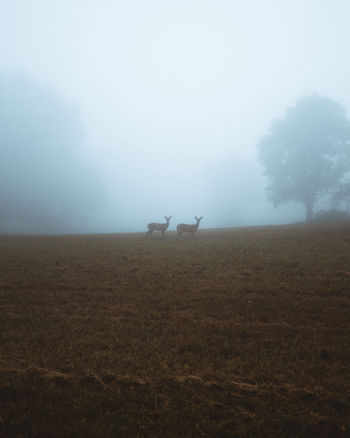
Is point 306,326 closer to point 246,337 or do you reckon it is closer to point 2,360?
point 246,337

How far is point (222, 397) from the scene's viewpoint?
4246mm

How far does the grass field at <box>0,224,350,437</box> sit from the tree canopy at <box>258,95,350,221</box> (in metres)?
31.5

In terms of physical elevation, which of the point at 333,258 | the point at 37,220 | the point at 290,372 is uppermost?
the point at 37,220

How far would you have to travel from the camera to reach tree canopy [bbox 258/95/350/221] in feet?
129

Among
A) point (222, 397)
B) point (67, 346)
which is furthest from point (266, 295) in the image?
point (67, 346)

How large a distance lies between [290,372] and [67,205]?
55.4 metres

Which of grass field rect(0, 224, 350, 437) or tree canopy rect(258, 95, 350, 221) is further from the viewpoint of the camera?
tree canopy rect(258, 95, 350, 221)

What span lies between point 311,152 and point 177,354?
42.5 metres

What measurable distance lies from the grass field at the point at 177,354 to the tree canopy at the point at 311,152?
103ft

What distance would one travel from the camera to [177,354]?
561 cm

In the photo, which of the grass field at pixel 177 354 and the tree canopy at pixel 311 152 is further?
the tree canopy at pixel 311 152

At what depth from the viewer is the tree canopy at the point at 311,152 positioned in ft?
129

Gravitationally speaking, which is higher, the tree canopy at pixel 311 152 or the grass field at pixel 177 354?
the tree canopy at pixel 311 152

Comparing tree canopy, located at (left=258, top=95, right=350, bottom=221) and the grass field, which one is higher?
tree canopy, located at (left=258, top=95, right=350, bottom=221)
